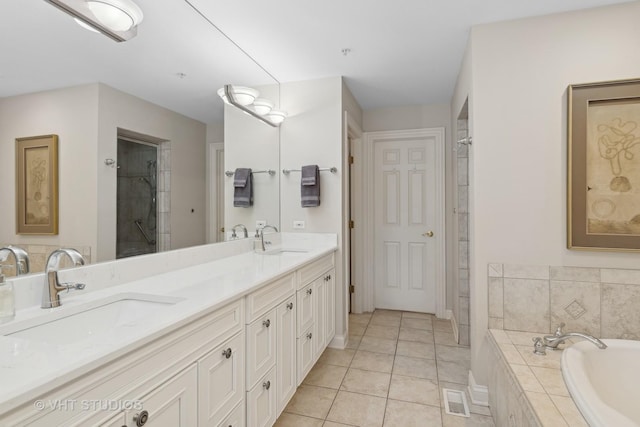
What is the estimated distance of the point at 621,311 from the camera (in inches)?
72.8

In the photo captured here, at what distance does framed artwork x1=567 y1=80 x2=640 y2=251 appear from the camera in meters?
1.82

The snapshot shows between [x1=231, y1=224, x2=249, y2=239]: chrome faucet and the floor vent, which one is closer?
the floor vent

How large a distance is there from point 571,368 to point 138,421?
1744 millimetres

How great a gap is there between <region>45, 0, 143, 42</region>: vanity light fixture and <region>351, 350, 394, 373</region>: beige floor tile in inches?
101

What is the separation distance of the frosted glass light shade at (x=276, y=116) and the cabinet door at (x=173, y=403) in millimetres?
2197

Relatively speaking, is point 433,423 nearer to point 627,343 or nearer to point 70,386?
point 627,343

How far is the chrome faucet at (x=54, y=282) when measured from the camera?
1.11 metres

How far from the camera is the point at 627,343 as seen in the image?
65.4 inches

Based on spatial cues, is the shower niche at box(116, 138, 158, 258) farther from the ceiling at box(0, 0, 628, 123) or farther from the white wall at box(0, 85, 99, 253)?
the ceiling at box(0, 0, 628, 123)

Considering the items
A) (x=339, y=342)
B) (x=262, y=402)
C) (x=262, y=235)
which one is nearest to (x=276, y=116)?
(x=262, y=235)

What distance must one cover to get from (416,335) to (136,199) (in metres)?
2.71

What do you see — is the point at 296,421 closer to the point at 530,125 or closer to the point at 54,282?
the point at 54,282

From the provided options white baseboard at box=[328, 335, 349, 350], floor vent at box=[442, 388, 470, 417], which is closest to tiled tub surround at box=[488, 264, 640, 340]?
floor vent at box=[442, 388, 470, 417]

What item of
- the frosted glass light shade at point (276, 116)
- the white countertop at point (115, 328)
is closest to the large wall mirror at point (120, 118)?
the white countertop at point (115, 328)
